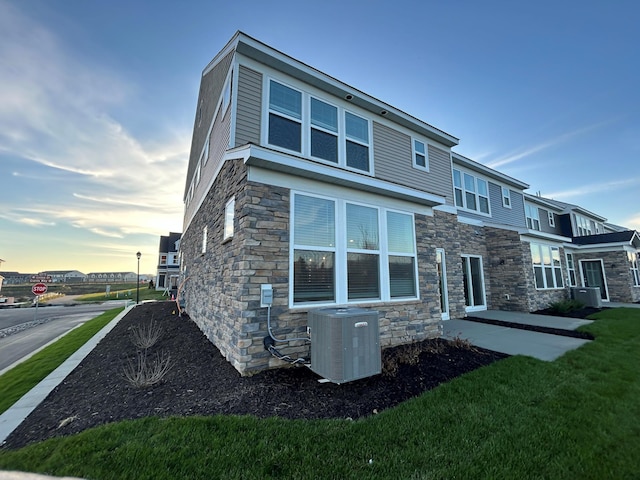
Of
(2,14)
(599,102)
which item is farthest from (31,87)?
(599,102)

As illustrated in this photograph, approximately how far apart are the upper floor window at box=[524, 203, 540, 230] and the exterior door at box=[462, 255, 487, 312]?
6703mm

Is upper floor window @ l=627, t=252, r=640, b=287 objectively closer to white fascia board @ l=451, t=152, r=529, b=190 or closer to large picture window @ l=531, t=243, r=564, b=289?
large picture window @ l=531, t=243, r=564, b=289

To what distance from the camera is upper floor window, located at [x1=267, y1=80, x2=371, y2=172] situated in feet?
19.6

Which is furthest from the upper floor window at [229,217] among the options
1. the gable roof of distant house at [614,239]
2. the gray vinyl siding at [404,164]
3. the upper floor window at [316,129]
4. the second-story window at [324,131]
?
the gable roof of distant house at [614,239]

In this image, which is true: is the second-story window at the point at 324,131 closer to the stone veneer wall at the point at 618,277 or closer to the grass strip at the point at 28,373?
the grass strip at the point at 28,373

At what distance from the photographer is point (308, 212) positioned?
196 inches

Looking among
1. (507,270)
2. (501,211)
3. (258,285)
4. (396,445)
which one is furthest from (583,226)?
(258,285)

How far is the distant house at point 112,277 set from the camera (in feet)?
188

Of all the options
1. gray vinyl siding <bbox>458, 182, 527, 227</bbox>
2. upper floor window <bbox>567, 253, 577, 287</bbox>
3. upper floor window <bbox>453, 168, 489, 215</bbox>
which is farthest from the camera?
upper floor window <bbox>567, 253, 577, 287</bbox>

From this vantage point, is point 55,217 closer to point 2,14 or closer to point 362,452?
point 2,14

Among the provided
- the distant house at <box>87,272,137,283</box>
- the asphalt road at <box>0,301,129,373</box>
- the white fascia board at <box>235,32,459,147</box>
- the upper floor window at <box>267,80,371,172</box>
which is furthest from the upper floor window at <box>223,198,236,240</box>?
the distant house at <box>87,272,137,283</box>

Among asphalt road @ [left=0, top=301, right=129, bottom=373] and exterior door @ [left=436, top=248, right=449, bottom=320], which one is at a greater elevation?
exterior door @ [left=436, top=248, right=449, bottom=320]

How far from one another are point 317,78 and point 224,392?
679cm

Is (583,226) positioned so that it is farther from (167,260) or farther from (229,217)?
(167,260)
